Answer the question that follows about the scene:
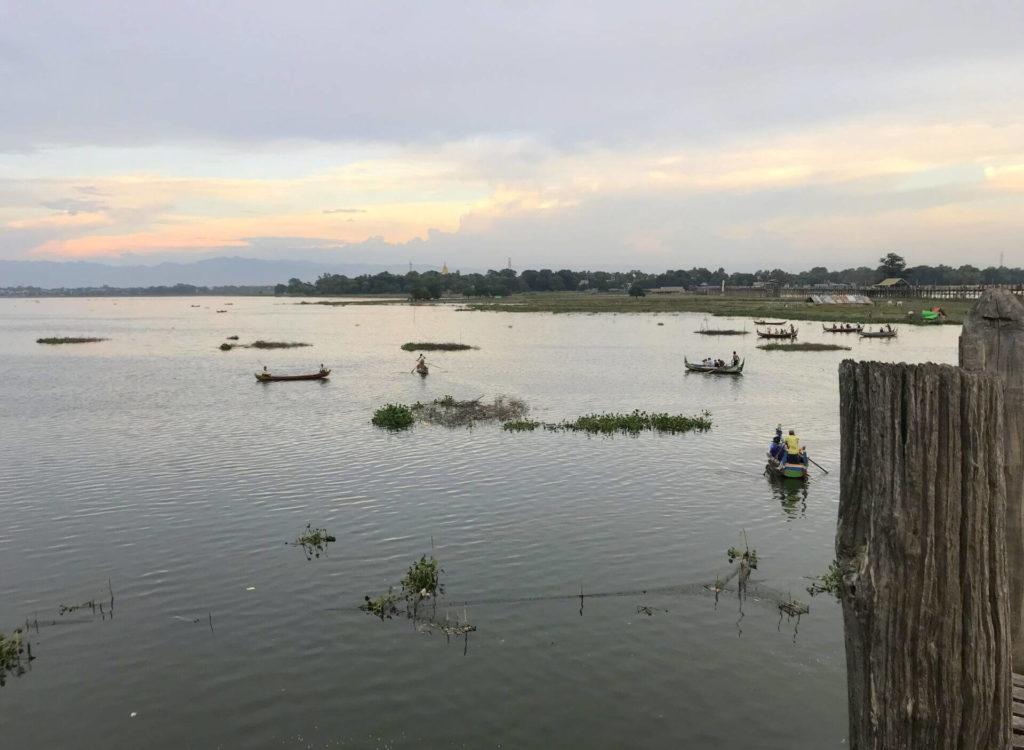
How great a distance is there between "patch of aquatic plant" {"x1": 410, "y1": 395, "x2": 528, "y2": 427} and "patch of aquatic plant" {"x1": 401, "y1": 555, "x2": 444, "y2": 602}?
20263 mm

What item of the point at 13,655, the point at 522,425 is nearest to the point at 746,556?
the point at 13,655

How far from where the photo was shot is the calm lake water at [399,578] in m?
12.5

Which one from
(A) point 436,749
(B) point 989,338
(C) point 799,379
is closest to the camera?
(B) point 989,338

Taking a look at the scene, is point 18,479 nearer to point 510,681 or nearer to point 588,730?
point 510,681

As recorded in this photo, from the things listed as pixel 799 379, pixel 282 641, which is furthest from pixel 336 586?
pixel 799 379

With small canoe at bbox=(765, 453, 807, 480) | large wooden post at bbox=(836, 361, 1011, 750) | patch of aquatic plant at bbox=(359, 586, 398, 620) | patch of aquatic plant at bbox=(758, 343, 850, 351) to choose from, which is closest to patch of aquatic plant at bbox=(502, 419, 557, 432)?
small canoe at bbox=(765, 453, 807, 480)

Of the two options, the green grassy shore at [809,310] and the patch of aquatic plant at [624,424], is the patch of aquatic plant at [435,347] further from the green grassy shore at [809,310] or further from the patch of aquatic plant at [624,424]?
the green grassy shore at [809,310]

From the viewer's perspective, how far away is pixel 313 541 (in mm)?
19922

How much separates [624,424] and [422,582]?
20.6m

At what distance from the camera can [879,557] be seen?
156 inches

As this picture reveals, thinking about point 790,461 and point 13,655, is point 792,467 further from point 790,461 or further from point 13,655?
point 13,655

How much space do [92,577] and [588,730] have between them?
42.8 ft

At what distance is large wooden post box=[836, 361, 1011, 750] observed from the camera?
3.75 metres

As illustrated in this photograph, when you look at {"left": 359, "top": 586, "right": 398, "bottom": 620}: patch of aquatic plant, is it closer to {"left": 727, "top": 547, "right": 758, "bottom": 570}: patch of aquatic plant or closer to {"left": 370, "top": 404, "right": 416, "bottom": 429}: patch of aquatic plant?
{"left": 727, "top": 547, "right": 758, "bottom": 570}: patch of aquatic plant
